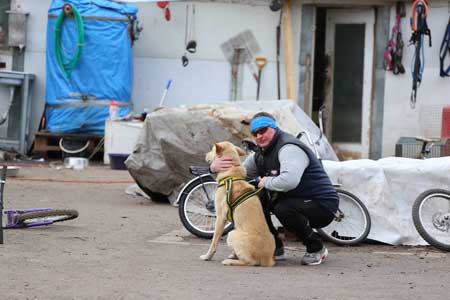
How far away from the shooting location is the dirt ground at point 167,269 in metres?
6.85

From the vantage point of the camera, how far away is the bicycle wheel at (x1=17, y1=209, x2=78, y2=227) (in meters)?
9.59

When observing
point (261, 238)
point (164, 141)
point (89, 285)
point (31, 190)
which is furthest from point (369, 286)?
point (31, 190)

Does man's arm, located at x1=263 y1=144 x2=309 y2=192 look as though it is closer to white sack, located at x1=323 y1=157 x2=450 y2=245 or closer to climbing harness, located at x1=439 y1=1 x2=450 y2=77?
white sack, located at x1=323 y1=157 x2=450 y2=245

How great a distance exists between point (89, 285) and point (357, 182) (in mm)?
3546

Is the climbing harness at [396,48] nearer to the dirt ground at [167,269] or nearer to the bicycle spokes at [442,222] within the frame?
the dirt ground at [167,269]

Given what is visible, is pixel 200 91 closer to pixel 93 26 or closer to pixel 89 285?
pixel 93 26

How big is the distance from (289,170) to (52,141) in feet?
30.4

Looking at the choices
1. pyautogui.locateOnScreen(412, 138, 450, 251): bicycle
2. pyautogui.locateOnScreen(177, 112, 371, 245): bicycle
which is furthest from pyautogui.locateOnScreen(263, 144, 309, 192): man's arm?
pyautogui.locateOnScreen(412, 138, 450, 251): bicycle

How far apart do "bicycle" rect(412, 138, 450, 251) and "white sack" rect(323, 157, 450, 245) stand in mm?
300

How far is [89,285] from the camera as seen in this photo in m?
6.96

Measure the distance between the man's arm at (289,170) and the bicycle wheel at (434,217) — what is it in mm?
1516

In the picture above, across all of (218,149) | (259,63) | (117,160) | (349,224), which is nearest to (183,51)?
(259,63)

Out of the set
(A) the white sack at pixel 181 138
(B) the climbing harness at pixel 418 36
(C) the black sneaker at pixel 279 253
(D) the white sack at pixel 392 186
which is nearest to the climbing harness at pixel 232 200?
(C) the black sneaker at pixel 279 253

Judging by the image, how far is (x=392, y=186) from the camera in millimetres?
9602
